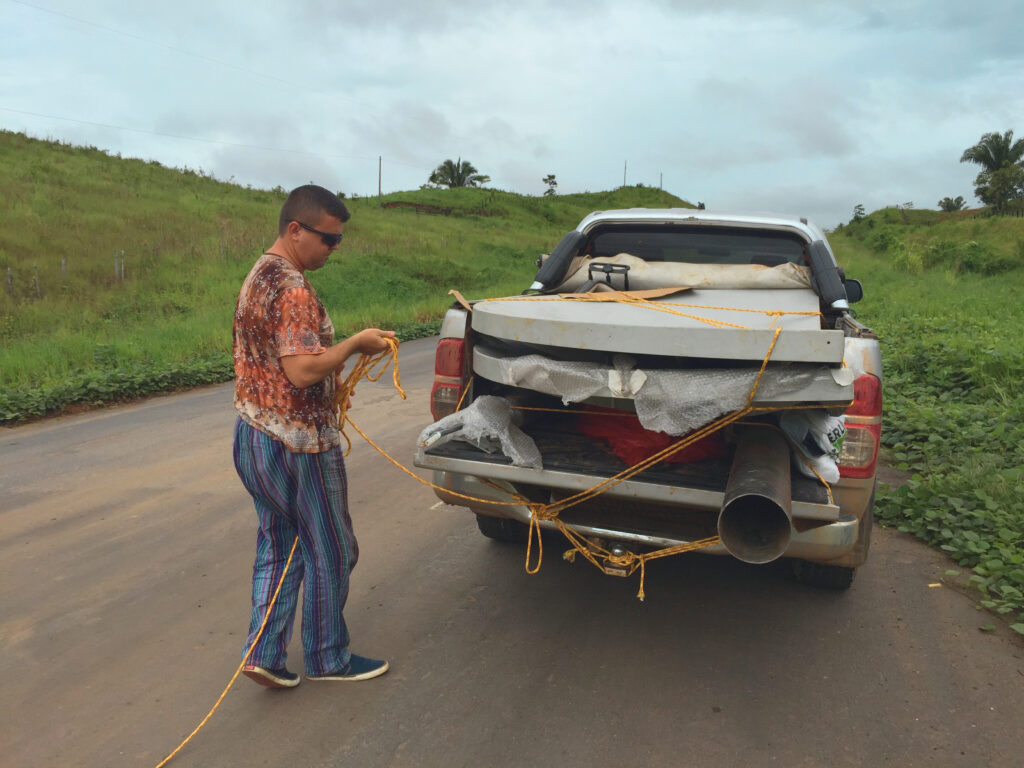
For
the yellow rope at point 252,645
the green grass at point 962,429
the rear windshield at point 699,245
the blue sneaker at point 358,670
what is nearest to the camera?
the yellow rope at point 252,645

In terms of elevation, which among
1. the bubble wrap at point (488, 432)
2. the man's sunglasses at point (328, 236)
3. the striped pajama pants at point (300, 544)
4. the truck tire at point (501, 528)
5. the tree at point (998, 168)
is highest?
the tree at point (998, 168)

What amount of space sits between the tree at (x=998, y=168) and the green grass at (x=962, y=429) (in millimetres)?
34934

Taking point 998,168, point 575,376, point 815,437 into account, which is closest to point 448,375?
point 575,376

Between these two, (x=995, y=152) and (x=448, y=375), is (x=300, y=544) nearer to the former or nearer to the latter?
(x=448, y=375)

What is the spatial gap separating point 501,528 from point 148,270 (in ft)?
55.0

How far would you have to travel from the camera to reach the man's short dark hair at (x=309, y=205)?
8.49 ft

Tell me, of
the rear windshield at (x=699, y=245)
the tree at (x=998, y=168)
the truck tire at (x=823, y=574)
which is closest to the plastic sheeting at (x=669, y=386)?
the truck tire at (x=823, y=574)

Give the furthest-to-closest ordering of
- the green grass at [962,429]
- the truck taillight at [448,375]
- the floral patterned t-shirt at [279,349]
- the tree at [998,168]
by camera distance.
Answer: the tree at [998,168]
the green grass at [962,429]
the truck taillight at [448,375]
the floral patterned t-shirt at [279,349]

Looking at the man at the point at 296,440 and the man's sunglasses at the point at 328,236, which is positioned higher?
the man's sunglasses at the point at 328,236

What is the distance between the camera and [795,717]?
2668mm

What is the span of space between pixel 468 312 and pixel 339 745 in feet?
5.61

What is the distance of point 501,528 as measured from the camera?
13.3 ft

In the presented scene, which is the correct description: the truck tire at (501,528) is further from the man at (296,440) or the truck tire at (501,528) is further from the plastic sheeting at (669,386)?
the plastic sheeting at (669,386)

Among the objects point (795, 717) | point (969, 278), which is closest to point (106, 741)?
point (795, 717)
